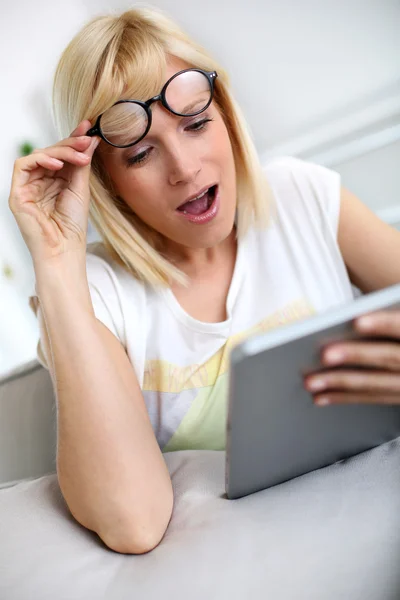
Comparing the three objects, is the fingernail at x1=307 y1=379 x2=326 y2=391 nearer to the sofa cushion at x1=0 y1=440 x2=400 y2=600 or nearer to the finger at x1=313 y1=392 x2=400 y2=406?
the finger at x1=313 y1=392 x2=400 y2=406

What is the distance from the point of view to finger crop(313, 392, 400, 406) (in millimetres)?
572

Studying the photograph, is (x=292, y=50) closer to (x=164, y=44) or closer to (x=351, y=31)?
(x=351, y=31)

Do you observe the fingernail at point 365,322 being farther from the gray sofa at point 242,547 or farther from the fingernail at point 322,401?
the gray sofa at point 242,547

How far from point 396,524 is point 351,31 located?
1.38 metres

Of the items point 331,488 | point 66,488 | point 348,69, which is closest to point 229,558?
point 331,488

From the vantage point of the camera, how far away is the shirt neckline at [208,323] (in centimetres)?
108

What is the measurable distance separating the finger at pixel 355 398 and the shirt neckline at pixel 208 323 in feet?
1.63

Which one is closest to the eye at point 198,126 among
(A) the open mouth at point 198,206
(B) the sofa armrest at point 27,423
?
(A) the open mouth at point 198,206

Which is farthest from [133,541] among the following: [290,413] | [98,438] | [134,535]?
[290,413]

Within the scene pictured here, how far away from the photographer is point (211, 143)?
99 cm

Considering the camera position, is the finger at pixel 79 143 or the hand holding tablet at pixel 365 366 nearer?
the hand holding tablet at pixel 365 366

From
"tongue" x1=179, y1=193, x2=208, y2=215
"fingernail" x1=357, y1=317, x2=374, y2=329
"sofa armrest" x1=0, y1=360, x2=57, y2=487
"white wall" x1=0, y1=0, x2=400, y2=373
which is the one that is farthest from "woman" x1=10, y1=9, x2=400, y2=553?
"white wall" x1=0, y1=0, x2=400, y2=373

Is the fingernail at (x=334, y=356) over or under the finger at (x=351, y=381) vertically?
over

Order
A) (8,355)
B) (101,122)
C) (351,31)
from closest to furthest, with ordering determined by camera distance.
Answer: (101,122)
(351,31)
(8,355)
